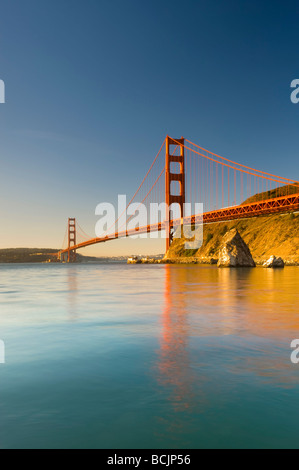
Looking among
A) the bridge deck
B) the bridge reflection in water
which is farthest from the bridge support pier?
the bridge reflection in water

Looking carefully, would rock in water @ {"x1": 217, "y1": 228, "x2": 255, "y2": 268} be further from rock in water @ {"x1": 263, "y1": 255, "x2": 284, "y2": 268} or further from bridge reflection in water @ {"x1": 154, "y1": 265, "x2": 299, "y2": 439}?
bridge reflection in water @ {"x1": 154, "y1": 265, "x2": 299, "y2": 439}

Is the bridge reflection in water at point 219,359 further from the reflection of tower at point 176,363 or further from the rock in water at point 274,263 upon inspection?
the rock in water at point 274,263

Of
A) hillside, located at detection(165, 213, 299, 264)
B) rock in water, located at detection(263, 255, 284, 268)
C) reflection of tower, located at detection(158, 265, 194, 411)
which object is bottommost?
reflection of tower, located at detection(158, 265, 194, 411)

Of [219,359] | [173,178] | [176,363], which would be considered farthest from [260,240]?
[176,363]

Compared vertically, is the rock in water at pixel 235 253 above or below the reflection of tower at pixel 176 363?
above

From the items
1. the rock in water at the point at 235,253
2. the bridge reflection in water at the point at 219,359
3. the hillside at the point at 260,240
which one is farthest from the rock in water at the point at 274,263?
the bridge reflection in water at the point at 219,359

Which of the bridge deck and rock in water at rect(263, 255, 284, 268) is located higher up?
the bridge deck


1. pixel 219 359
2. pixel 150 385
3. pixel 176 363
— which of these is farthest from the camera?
pixel 219 359

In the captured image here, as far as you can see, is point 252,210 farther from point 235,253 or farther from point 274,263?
point 274,263
